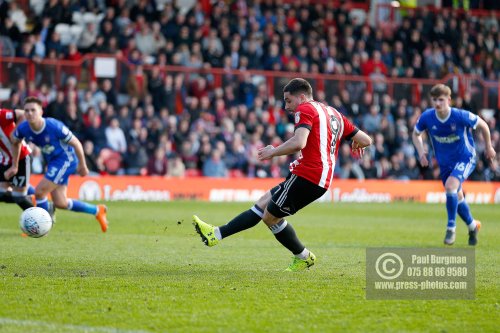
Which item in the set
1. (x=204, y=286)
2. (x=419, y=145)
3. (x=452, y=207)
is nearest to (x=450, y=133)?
(x=419, y=145)

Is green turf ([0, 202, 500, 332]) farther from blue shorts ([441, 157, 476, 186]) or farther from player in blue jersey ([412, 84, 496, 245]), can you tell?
blue shorts ([441, 157, 476, 186])

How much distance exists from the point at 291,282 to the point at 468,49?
26409 mm

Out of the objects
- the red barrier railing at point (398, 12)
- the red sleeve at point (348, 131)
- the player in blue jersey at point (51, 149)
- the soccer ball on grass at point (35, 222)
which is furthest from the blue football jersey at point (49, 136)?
Answer: the red barrier railing at point (398, 12)

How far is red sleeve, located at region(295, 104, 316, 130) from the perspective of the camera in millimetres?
8984

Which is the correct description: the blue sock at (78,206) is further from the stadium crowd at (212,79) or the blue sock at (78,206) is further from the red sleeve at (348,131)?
the stadium crowd at (212,79)

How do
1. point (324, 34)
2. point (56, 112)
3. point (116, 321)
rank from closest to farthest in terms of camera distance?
point (116, 321), point (56, 112), point (324, 34)

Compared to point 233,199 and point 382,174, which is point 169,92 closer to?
point 233,199

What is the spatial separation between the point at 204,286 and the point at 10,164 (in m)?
6.33

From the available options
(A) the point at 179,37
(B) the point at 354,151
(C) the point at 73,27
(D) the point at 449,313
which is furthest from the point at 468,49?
(D) the point at 449,313

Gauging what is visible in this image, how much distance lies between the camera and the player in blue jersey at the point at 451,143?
13.1 meters

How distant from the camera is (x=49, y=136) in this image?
42.6ft

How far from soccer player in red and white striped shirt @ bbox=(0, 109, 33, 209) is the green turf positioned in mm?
545

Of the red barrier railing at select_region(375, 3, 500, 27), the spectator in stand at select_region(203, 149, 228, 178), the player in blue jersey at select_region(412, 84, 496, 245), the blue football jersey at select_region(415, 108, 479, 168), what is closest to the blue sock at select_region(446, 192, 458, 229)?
the player in blue jersey at select_region(412, 84, 496, 245)

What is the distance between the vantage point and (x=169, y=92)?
25.3 metres
